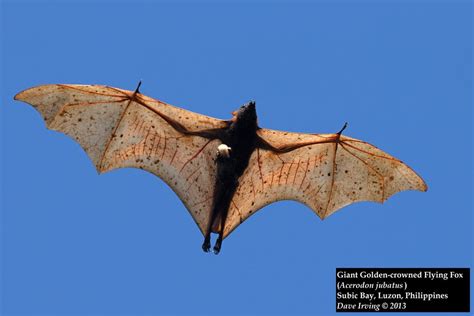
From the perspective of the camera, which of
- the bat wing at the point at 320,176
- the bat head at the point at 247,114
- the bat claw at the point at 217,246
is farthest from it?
the bat head at the point at 247,114

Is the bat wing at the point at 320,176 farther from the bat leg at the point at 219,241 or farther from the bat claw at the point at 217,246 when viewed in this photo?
the bat claw at the point at 217,246

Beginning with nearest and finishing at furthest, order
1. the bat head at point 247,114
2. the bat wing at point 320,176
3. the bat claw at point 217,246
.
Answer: the bat wing at point 320,176, the bat claw at point 217,246, the bat head at point 247,114

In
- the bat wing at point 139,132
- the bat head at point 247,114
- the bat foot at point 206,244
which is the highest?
the bat head at point 247,114

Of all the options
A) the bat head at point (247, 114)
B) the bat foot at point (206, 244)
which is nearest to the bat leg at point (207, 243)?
the bat foot at point (206, 244)

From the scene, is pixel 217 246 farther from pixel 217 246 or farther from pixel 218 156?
pixel 218 156

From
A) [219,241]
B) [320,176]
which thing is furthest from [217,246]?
[320,176]

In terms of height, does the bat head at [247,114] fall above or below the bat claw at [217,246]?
above

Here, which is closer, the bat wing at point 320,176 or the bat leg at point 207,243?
the bat wing at point 320,176
